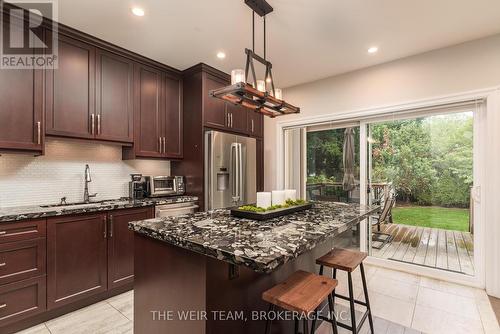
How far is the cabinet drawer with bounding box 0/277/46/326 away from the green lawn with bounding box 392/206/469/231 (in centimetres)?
395

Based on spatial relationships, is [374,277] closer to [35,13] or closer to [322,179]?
[322,179]

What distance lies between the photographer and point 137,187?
10.0 feet

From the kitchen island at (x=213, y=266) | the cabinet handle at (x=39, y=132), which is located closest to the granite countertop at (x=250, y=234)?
the kitchen island at (x=213, y=266)

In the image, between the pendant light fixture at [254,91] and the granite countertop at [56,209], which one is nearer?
the pendant light fixture at [254,91]

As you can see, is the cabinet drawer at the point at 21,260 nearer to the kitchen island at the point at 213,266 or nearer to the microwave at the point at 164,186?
the kitchen island at the point at 213,266

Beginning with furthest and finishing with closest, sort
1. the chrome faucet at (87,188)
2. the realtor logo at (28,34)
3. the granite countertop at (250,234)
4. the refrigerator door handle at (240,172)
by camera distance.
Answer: the refrigerator door handle at (240,172), the chrome faucet at (87,188), the realtor logo at (28,34), the granite countertop at (250,234)

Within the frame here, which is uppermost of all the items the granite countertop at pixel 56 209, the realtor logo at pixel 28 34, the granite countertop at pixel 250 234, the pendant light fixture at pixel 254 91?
the realtor logo at pixel 28 34

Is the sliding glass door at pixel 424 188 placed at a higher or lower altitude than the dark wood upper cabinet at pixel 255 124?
lower

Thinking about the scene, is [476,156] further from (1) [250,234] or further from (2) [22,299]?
(2) [22,299]

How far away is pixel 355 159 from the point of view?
357cm

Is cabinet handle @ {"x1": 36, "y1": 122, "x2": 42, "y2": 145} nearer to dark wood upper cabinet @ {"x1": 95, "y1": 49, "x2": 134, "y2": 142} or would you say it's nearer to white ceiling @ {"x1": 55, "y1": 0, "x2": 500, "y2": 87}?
dark wood upper cabinet @ {"x1": 95, "y1": 49, "x2": 134, "y2": 142}

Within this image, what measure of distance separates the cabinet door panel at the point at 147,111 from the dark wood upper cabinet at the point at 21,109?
921mm

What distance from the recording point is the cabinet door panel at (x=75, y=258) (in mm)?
2100

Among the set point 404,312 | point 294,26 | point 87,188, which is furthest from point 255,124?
point 404,312
